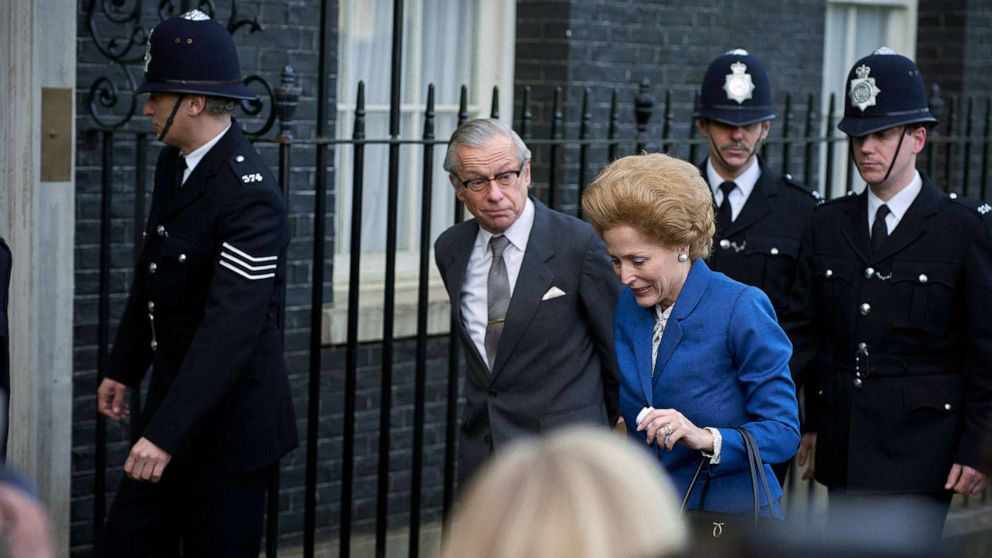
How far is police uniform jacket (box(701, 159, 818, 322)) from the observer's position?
19.3 ft

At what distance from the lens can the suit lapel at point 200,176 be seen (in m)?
4.74

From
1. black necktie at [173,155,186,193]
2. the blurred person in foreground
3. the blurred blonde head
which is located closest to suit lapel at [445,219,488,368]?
black necktie at [173,155,186,193]

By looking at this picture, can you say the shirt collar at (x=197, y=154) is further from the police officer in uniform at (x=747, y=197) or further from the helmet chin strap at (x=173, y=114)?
the police officer in uniform at (x=747, y=197)

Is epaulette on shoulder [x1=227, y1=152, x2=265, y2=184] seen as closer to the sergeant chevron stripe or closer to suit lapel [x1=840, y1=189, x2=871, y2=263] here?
the sergeant chevron stripe

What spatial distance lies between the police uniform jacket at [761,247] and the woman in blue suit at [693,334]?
1.70 metres

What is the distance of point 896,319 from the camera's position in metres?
5.41

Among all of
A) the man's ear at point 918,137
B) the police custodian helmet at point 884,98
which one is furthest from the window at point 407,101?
the man's ear at point 918,137

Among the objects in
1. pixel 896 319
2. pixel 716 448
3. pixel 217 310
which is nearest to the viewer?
pixel 716 448

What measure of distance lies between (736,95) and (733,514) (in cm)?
233

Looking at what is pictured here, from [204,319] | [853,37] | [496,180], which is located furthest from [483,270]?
[853,37]

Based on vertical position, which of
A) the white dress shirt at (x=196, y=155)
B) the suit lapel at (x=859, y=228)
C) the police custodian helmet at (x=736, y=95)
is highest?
the police custodian helmet at (x=736, y=95)

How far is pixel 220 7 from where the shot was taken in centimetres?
644

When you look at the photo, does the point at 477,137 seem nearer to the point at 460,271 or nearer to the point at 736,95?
the point at 460,271

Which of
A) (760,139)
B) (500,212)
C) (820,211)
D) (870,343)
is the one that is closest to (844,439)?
(870,343)
